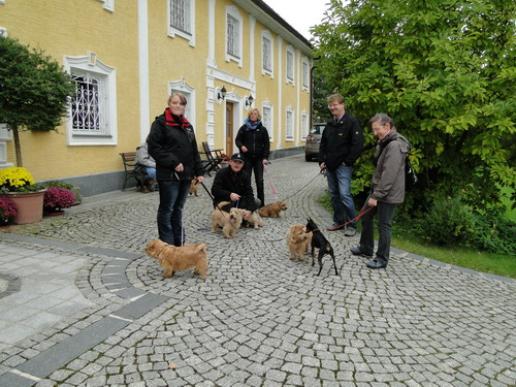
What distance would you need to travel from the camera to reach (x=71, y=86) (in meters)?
7.30

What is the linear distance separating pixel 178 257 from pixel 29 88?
4.34 metres

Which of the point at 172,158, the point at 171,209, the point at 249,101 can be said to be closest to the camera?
the point at 172,158

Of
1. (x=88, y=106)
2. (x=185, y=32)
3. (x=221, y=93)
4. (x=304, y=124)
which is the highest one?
(x=185, y=32)

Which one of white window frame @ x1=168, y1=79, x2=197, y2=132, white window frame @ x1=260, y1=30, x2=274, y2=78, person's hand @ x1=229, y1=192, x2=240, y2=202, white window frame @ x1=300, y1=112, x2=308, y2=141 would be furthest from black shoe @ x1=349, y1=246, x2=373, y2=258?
white window frame @ x1=300, y1=112, x2=308, y2=141

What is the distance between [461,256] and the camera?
6.45 m

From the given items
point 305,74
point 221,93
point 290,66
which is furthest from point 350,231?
point 305,74

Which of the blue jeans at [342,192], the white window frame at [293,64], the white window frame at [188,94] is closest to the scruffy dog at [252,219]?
the blue jeans at [342,192]

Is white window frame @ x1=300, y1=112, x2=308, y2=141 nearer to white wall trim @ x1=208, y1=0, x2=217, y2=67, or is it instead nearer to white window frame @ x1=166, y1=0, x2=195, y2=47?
white wall trim @ x1=208, y1=0, x2=217, y2=67

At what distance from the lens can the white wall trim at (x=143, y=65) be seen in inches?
449

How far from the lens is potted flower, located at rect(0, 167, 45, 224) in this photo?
681 centimetres

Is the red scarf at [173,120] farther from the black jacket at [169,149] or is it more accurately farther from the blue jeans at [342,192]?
the blue jeans at [342,192]

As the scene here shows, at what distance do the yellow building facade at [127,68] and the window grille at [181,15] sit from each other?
3 cm

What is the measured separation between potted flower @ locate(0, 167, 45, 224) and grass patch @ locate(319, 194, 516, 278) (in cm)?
599

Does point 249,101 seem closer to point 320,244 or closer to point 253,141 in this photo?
point 253,141
